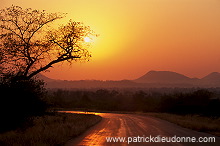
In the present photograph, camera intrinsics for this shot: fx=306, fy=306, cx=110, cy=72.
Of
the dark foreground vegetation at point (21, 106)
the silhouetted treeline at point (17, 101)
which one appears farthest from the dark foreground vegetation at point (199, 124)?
the silhouetted treeline at point (17, 101)

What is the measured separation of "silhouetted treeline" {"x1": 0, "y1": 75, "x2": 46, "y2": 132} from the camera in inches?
666

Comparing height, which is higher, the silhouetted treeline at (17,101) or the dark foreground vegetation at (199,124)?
the silhouetted treeline at (17,101)

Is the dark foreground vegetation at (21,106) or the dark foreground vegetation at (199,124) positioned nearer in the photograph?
the dark foreground vegetation at (21,106)

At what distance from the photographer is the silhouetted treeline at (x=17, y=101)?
16.9 meters

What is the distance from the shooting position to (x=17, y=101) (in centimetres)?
1716

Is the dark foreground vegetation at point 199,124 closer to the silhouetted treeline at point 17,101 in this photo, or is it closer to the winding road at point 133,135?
the winding road at point 133,135

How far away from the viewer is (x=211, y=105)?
63.7 m

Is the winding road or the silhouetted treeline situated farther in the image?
the silhouetted treeline

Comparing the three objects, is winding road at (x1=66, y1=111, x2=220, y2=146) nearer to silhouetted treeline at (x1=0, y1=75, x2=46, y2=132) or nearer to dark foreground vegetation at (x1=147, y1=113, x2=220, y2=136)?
dark foreground vegetation at (x1=147, y1=113, x2=220, y2=136)

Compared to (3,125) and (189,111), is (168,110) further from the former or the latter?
(3,125)

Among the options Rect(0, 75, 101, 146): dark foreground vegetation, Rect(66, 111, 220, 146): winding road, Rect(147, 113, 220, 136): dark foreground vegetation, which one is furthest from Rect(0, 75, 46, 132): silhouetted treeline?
Rect(147, 113, 220, 136): dark foreground vegetation

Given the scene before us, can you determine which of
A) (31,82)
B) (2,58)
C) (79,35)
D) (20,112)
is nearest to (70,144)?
(20,112)

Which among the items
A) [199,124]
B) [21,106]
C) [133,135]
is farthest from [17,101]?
[199,124]

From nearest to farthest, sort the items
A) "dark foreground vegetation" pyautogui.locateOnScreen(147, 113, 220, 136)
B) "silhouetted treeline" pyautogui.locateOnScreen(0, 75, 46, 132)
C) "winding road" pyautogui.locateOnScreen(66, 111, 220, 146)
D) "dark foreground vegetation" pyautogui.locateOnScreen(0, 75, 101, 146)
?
1. "winding road" pyautogui.locateOnScreen(66, 111, 220, 146)
2. "dark foreground vegetation" pyautogui.locateOnScreen(0, 75, 101, 146)
3. "silhouetted treeline" pyautogui.locateOnScreen(0, 75, 46, 132)
4. "dark foreground vegetation" pyautogui.locateOnScreen(147, 113, 220, 136)
